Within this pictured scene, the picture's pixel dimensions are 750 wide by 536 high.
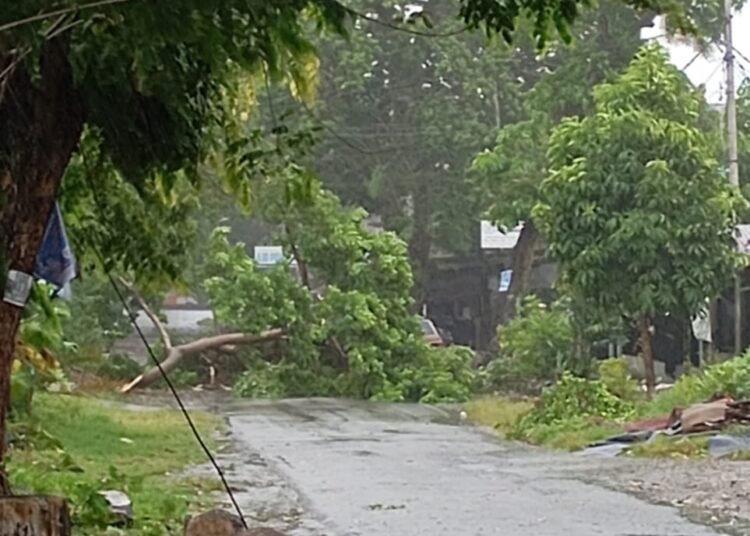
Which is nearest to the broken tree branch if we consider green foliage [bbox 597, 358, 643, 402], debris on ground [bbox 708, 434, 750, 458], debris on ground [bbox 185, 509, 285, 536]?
green foliage [bbox 597, 358, 643, 402]

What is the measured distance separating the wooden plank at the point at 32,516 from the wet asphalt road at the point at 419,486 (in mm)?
4514

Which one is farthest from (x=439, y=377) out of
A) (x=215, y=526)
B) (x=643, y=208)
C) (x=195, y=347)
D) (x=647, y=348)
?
(x=215, y=526)

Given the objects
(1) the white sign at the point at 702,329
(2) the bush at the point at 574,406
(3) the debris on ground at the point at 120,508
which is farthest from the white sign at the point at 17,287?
(1) the white sign at the point at 702,329

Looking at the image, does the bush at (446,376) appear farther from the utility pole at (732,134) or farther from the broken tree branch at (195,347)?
the utility pole at (732,134)

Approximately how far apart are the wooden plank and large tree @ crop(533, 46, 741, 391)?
17.0 meters

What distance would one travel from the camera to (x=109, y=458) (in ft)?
50.5

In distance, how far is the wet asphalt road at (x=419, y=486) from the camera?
1003 centimetres

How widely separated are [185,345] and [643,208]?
447 inches

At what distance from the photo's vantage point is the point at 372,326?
89.0ft

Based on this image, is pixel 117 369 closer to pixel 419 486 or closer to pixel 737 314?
pixel 737 314

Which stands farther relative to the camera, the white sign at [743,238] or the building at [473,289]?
the building at [473,289]

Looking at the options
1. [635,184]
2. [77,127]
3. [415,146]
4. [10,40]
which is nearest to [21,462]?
[77,127]

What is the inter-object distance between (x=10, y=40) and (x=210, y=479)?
339 inches

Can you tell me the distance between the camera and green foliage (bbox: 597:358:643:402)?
857 inches
